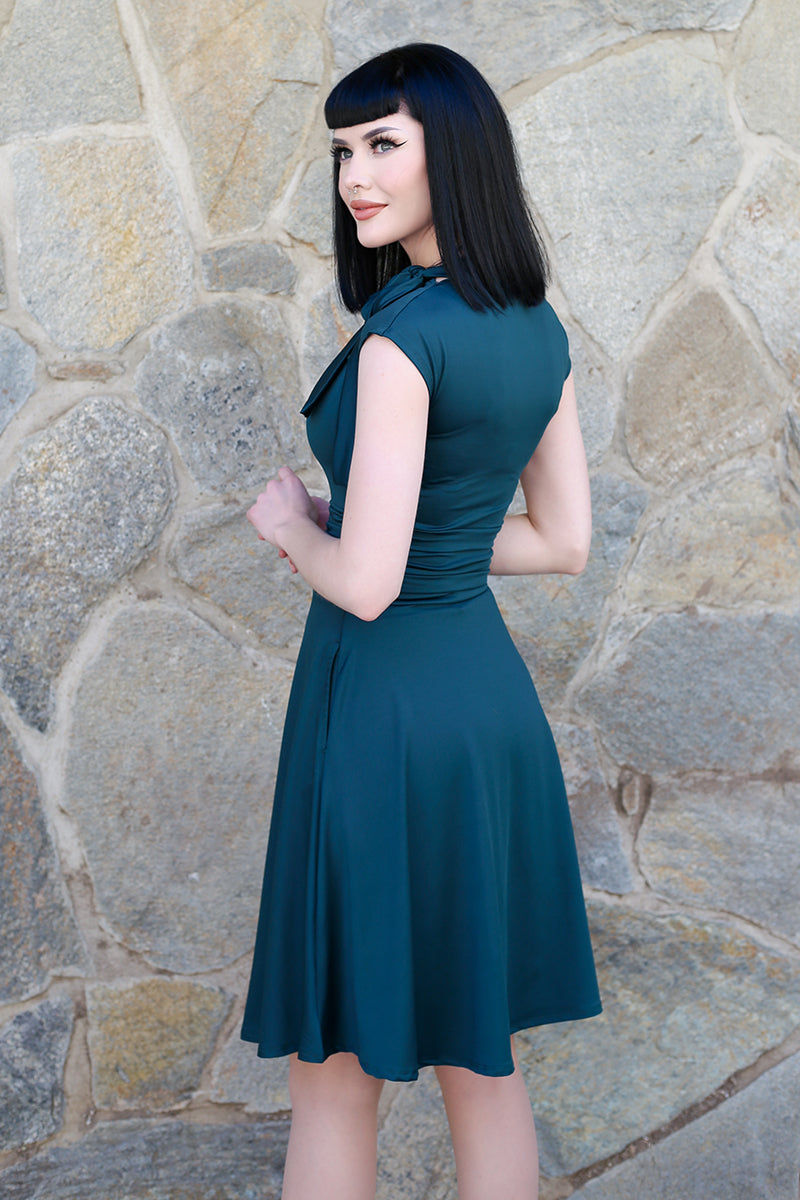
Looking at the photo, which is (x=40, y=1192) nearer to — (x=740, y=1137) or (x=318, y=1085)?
(x=318, y=1085)

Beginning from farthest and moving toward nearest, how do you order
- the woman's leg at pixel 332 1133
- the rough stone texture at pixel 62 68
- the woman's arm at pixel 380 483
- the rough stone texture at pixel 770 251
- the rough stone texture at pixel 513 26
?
the rough stone texture at pixel 770 251 < the rough stone texture at pixel 513 26 < the rough stone texture at pixel 62 68 < the woman's leg at pixel 332 1133 < the woman's arm at pixel 380 483

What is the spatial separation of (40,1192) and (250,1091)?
40cm

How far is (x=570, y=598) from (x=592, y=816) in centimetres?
43

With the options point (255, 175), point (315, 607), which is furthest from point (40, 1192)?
point (255, 175)

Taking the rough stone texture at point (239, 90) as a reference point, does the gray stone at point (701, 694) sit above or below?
below

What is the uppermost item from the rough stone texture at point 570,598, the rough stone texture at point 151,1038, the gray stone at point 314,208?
the gray stone at point 314,208

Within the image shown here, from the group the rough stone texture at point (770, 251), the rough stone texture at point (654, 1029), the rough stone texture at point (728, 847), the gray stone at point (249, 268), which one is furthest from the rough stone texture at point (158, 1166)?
the rough stone texture at point (770, 251)

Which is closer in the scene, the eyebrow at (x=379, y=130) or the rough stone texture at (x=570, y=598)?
the eyebrow at (x=379, y=130)

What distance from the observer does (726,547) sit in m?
2.05

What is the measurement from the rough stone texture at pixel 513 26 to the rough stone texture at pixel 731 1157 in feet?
6.43

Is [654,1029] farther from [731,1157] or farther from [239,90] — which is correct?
[239,90]

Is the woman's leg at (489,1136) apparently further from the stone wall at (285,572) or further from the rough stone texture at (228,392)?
the rough stone texture at (228,392)

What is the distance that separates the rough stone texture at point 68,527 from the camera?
1.85 metres

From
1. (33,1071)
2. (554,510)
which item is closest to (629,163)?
(554,510)
